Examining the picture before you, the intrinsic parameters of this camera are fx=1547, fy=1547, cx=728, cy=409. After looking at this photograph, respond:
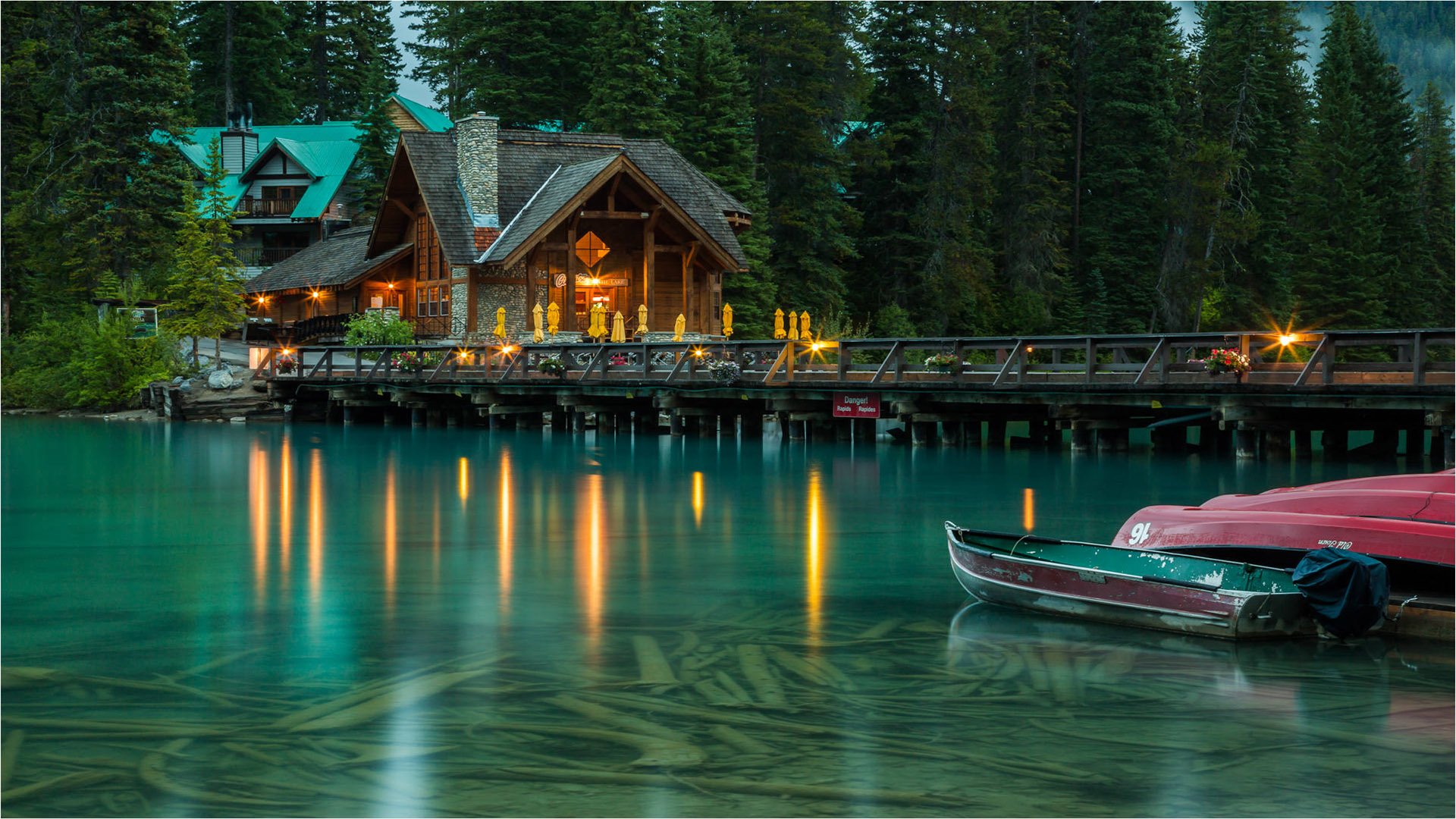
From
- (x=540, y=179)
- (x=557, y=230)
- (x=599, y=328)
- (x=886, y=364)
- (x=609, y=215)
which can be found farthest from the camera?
(x=540, y=179)

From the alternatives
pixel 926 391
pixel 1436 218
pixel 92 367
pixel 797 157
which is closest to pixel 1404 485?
pixel 926 391

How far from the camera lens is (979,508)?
21.8 meters

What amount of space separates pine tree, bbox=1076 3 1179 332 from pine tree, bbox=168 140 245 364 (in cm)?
3683

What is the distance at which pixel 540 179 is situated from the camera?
54.0 m

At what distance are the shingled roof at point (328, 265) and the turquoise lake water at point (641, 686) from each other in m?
39.2

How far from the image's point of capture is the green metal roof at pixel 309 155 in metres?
76.2

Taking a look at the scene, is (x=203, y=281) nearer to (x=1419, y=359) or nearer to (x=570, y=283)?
(x=570, y=283)

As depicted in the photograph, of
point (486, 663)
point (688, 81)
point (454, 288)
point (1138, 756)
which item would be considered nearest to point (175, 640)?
point (486, 663)

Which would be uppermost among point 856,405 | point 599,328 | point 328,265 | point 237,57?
point 237,57

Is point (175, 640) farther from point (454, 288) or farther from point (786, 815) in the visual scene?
point (454, 288)

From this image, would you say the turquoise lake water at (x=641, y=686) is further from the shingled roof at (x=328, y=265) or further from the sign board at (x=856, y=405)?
the shingled roof at (x=328, y=265)

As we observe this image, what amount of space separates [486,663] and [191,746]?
267 centimetres

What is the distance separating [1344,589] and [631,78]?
52.4 meters

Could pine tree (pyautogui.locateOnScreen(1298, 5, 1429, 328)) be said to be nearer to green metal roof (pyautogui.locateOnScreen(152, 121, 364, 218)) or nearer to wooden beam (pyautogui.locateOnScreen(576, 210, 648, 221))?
wooden beam (pyautogui.locateOnScreen(576, 210, 648, 221))
